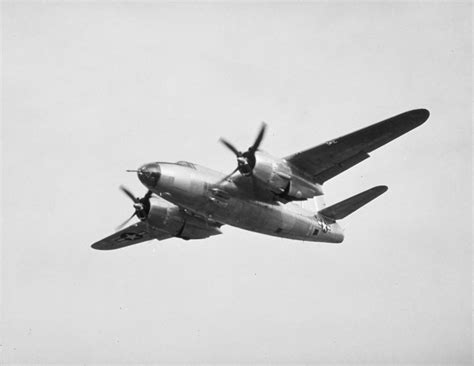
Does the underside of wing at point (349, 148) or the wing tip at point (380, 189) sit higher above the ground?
the underside of wing at point (349, 148)

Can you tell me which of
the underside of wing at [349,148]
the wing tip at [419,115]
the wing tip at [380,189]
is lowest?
the wing tip at [380,189]

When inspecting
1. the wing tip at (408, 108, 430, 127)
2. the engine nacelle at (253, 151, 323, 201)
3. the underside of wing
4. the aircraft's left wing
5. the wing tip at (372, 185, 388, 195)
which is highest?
the wing tip at (408, 108, 430, 127)

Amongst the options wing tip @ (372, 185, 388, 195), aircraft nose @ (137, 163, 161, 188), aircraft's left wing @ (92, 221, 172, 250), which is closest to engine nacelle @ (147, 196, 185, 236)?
aircraft's left wing @ (92, 221, 172, 250)

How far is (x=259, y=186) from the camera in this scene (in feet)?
60.1

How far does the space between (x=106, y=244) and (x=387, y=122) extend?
13.5 m

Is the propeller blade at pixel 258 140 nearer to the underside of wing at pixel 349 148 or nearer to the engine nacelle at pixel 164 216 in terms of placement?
the underside of wing at pixel 349 148

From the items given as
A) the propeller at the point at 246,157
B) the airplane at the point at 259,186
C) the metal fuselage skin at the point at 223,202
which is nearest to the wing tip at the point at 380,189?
the airplane at the point at 259,186

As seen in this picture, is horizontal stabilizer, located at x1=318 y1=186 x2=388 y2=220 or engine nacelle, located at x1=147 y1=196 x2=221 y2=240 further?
horizontal stabilizer, located at x1=318 y1=186 x2=388 y2=220

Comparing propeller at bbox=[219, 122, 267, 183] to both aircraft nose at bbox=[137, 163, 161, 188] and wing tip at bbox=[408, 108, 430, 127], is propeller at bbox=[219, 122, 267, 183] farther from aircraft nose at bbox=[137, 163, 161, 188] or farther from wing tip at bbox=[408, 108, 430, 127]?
wing tip at bbox=[408, 108, 430, 127]

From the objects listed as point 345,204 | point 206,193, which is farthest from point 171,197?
point 345,204

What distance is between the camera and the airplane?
17.7 metres

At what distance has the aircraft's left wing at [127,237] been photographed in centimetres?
2371

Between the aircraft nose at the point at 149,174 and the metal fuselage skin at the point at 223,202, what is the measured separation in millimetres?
45

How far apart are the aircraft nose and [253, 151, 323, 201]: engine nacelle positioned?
3.03 m
